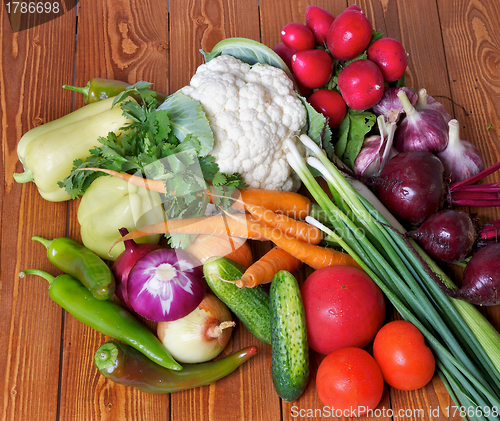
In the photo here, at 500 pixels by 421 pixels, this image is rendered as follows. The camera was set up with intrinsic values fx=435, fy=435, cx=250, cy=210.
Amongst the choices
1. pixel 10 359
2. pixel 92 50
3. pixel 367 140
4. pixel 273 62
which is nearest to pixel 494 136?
pixel 367 140

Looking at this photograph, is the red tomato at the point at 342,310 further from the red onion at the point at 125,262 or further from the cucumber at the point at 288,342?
the red onion at the point at 125,262

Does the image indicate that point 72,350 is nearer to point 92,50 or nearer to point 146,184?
point 146,184

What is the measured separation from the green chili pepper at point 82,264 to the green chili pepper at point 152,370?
0.13 metres

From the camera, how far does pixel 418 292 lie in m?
0.97

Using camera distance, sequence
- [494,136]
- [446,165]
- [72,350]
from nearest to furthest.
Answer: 1. [72,350]
2. [446,165]
3. [494,136]

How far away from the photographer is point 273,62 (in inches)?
48.3

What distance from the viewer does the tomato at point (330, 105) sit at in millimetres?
1176

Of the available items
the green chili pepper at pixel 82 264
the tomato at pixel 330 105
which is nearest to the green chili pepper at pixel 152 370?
the green chili pepper at pixel 82 264

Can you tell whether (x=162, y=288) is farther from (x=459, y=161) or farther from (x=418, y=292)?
(x=459, y=161)

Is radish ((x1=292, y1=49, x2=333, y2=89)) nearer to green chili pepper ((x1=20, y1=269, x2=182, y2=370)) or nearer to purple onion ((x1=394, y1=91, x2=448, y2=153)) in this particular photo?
purple onion ((x1=394, y1=91, x2=448, y2=153))

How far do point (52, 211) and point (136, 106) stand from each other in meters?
0.39

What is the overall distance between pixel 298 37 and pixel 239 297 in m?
0.72

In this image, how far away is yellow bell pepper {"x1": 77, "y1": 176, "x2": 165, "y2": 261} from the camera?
1.07 metres

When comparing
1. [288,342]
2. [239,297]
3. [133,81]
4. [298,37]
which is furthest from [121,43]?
[288,342]
